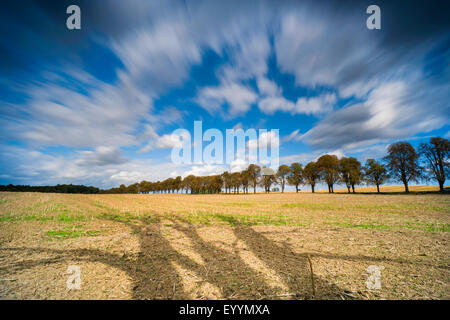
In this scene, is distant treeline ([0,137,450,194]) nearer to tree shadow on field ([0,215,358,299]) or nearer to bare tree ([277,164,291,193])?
bare tree ([277,164,291,193])

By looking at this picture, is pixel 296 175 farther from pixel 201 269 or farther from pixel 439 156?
pixel 201 269

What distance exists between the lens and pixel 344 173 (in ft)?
197

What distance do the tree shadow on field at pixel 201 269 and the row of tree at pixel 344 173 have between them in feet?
193

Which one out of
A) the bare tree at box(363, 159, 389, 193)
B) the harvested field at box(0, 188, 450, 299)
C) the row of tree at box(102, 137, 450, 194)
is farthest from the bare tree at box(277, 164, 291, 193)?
the harvested field at box(0, 188, 450, 299)

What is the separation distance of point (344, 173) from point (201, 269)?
7023 cm

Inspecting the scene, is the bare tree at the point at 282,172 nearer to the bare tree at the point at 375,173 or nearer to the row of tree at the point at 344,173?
the row of tree at the point at 344,173

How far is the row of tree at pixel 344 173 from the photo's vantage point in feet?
135

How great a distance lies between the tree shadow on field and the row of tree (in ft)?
193

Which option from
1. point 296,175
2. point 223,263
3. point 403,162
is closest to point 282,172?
point 296,175

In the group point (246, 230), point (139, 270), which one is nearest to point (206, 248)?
point (139, 270)

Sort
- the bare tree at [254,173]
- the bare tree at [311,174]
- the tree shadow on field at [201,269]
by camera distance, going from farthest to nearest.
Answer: the bare tree at [254,173] → the bare tree at [311,174] → the tree shadow on field at [201,269]

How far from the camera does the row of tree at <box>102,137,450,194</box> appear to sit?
41287 millimetres

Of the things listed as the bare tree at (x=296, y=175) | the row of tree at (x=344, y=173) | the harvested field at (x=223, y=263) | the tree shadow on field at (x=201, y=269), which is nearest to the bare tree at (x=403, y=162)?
the row of tree at (x=344, y=173)
